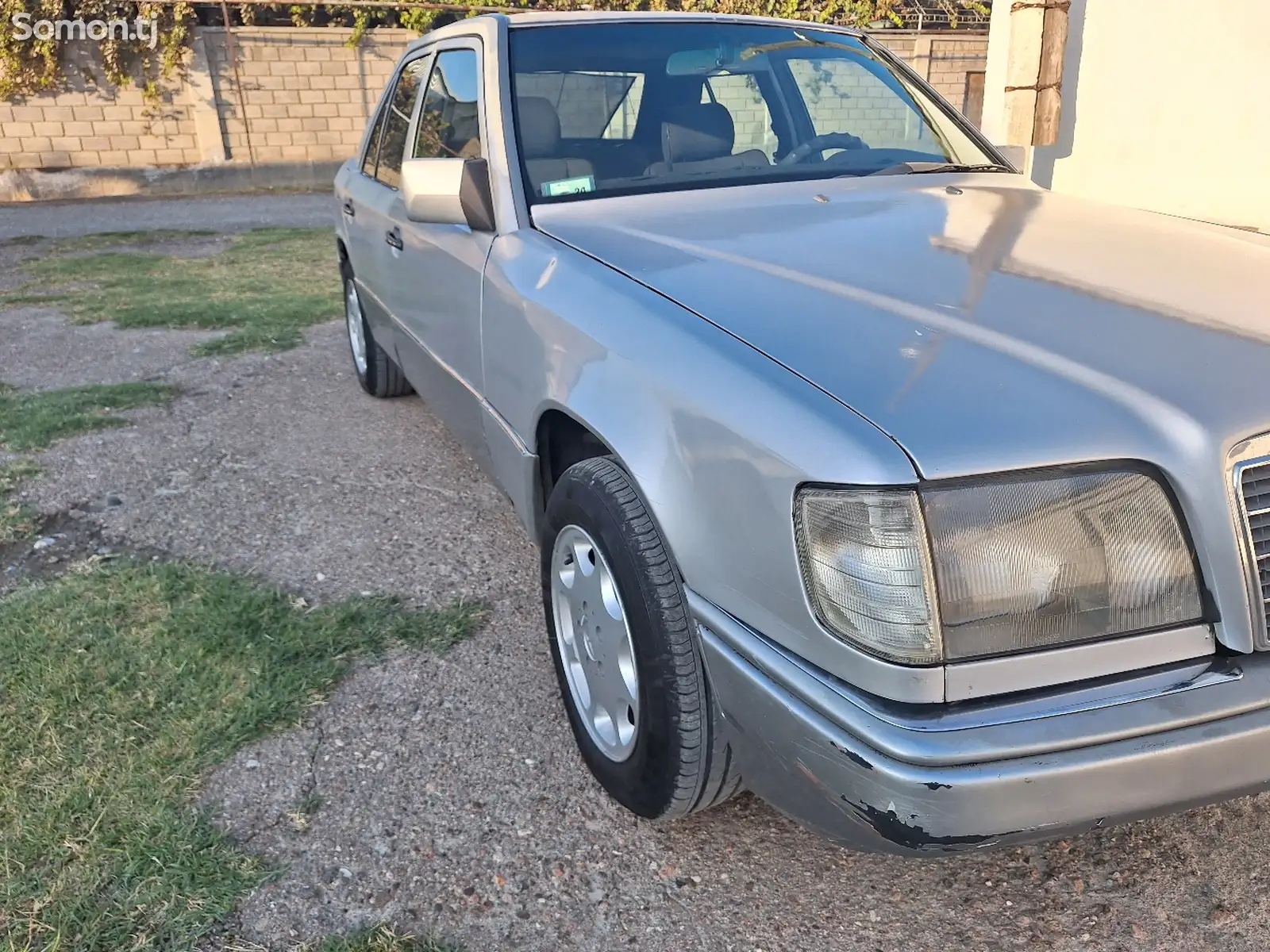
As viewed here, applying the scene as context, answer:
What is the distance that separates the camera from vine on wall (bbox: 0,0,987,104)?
45.5 feet

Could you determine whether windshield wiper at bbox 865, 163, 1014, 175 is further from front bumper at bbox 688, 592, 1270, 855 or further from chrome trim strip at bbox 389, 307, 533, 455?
front bumper at bbox 688, 592, 1270, 855

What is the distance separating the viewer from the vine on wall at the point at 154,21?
546 inches

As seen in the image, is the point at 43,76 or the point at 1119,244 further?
the point at 43,76

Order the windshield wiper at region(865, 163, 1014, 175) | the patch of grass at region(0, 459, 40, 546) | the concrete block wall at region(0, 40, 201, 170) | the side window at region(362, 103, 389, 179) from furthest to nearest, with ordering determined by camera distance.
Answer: the concrete block wall at region(0, 40, 201, 170) < the side window at region(362, 103, 389, 179) < the patch of grass at region(0, 459, 40, 546) < the windshield wiper at region(865, 163, 1014, 175)

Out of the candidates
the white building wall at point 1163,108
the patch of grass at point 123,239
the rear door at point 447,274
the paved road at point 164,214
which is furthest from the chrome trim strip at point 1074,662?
the paved road at point 164,214

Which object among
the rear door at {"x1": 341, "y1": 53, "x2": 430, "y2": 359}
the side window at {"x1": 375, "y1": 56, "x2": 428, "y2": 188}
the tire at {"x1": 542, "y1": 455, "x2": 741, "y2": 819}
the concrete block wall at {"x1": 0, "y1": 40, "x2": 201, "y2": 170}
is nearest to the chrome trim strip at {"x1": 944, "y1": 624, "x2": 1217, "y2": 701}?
the tire at {"x1": 542, "y1": 455, "x2": 741, "y2": 819}

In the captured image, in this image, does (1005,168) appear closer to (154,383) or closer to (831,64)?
(831,64)

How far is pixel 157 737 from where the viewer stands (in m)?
2.36

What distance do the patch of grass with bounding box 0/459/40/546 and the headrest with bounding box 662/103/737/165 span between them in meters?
2.56

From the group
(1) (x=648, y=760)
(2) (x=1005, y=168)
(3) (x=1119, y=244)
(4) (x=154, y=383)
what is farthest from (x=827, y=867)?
(4) (x=154, y=383)

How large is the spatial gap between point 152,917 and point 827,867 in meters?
1.30

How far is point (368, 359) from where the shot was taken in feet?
15.9

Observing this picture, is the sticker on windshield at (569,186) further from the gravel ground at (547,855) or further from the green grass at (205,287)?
the green grass at (205,287)

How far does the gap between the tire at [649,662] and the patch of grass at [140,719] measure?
52cm
